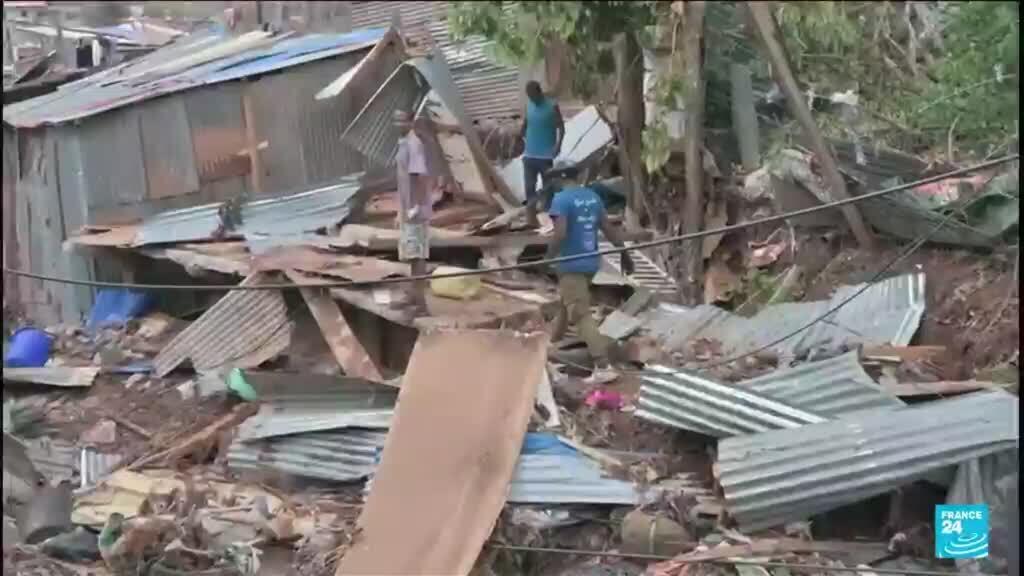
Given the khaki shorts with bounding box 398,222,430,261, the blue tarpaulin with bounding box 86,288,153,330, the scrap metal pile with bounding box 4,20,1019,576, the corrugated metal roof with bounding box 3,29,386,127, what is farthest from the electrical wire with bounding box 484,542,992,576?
the corrugated metal roof with bounding box 3,29,386,127

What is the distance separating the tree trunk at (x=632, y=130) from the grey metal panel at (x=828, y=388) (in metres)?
3.59

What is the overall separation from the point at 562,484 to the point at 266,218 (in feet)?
18.4

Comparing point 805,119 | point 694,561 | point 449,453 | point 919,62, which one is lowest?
point 694,561

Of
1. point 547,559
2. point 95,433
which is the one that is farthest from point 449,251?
point 547,559

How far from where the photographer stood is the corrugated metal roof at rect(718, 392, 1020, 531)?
5.31m

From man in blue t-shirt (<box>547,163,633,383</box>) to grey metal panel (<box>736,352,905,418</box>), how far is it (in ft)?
5.04

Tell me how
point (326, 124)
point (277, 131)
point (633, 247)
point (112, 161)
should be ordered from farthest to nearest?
Result: point (326, 124) → point (277, 131) → point (112, 161) → point (633, 247)

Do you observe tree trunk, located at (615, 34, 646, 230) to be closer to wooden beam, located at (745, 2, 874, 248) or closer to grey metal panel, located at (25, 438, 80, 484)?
wooden beam, located at (745, 2, 874, 248)

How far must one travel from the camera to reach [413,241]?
937 centimetres

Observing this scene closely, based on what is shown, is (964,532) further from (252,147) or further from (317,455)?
(252,147)

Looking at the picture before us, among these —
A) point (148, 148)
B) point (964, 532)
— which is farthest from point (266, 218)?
point (964, 532)

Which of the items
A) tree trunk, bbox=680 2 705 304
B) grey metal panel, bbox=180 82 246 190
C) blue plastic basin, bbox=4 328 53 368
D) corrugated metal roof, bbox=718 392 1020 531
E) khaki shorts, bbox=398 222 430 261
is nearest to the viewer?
corrugated metal roof, bbox=718 392 1020 531

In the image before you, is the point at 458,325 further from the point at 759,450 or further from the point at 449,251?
the point at 759,450

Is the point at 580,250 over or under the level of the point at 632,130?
under
